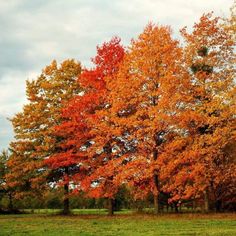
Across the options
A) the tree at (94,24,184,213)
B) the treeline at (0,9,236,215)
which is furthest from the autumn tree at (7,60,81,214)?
the tree at (94,24,184,213)

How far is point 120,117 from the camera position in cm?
3322

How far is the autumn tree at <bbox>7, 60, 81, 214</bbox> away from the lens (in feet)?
132

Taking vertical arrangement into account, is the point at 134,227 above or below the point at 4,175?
below

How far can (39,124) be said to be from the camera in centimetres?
4138

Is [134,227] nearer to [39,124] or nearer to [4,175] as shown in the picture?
[39,124]

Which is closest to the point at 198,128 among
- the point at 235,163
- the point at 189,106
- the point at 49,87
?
the point at 189,106

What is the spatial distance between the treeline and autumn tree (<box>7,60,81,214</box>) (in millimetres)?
2407

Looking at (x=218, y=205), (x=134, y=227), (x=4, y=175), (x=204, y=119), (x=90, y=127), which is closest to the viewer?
(x=134, y=227)

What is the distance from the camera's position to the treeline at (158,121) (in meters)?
30.2

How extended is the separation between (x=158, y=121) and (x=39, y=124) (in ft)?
48.1

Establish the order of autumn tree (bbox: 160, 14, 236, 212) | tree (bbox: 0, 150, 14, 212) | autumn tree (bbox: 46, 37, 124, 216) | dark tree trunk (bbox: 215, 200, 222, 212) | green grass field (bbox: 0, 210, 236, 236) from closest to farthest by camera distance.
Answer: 1. green grass field (bbox: 0, 210, 236, 236)
2. autumn tree (bbox: 160, 14, 236, 212)
3. autumn tree (bbox: 46, 37, 124, 216)
4. dark tree trunk (bbox: 215, 200, 222, 212)
5. tree (bbox: 0, 150, 14, 212)

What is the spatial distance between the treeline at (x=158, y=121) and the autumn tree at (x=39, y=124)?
241cm

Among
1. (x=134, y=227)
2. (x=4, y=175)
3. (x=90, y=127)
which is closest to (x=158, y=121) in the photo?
(x=90, y=127)

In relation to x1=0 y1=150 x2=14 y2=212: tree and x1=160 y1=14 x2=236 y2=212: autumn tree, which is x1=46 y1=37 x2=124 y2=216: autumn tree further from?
x1=0 y1=150 x2=14 y2=212: tree
